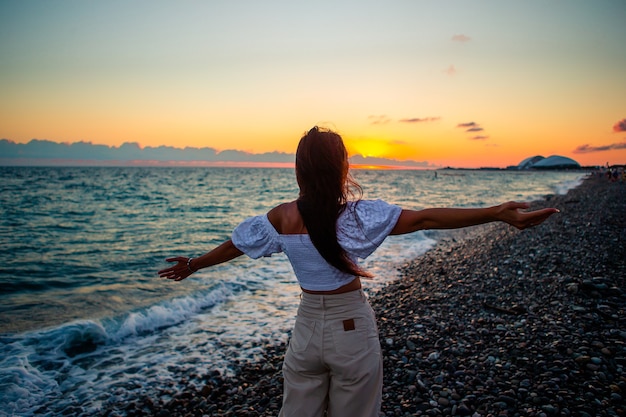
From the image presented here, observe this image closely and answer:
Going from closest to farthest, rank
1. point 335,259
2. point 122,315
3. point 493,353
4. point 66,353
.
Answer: point 335,259, point 493,353, point 66,353, point 122,315

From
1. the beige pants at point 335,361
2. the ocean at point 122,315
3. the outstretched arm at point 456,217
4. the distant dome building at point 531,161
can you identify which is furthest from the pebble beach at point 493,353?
the distant dome building at point 531,161

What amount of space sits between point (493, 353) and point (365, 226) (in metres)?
4.12

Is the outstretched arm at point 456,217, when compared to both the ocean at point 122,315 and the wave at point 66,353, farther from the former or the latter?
the wave at point 66,353

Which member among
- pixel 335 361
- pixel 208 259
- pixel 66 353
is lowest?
pixel 66 353

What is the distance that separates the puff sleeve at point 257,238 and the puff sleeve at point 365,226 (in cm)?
46

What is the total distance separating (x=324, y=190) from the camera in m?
2.25

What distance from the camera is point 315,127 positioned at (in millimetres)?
2367

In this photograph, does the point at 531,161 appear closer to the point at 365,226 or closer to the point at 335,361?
the point at 365,226

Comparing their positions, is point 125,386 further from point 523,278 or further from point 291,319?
point 523,278

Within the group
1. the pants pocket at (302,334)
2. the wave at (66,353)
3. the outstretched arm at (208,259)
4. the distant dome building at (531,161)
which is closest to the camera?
the pants pocket at (302,334)

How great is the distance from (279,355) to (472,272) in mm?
6236

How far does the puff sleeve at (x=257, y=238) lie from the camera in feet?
8.07

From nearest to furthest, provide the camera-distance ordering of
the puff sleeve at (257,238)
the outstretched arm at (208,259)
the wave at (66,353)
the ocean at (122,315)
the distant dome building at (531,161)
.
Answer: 1. the puff sleeve at (257,238)
2. the outstretched arm at (208,259)
3. the wave at (66,353)
4. the ocean at (122,315)
5. the distant dome building at (531,161)

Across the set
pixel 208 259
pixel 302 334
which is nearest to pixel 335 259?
pixel 302 334
